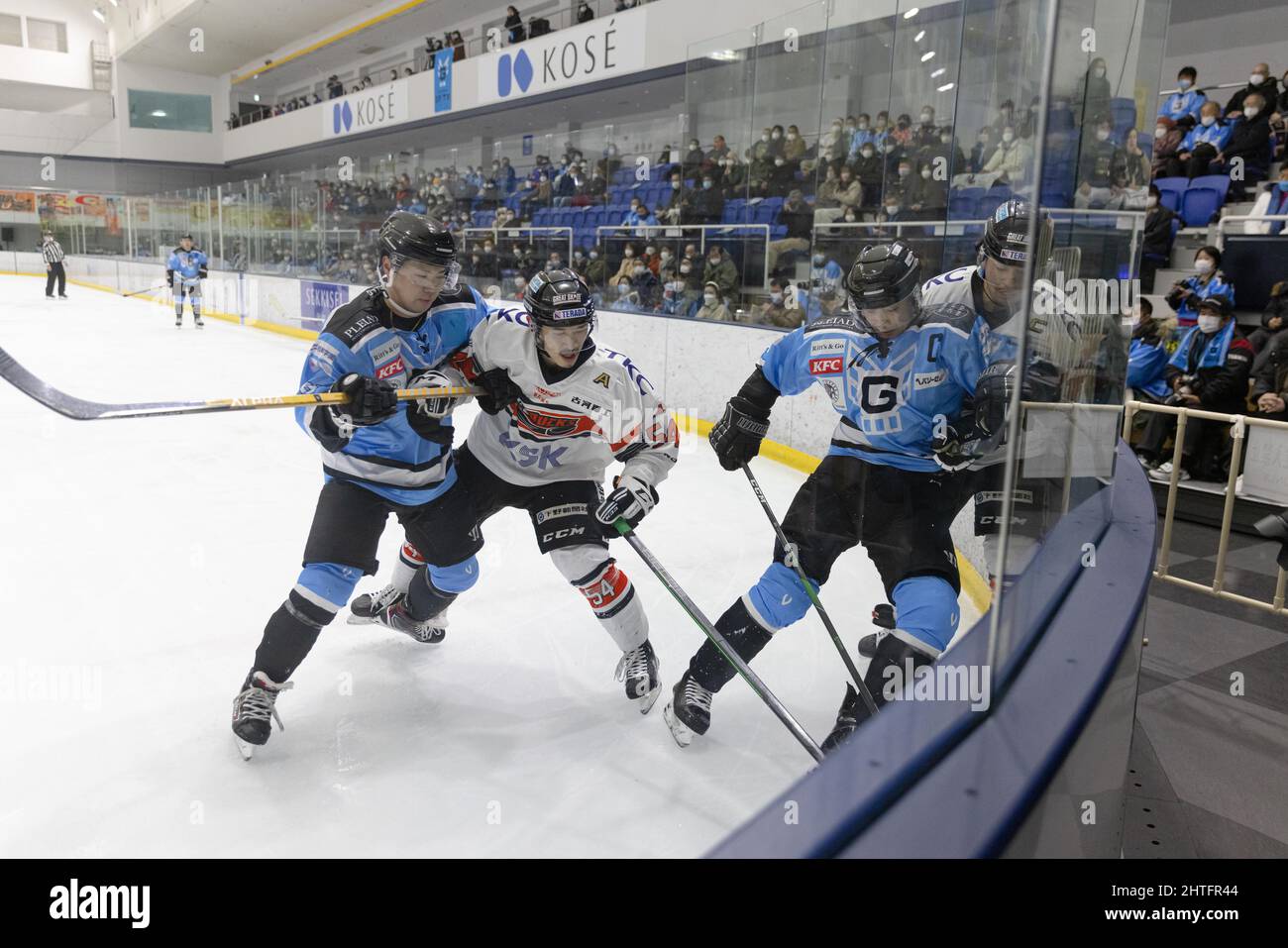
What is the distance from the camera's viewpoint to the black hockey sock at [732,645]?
2.32 metres

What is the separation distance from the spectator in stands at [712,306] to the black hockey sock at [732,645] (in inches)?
153

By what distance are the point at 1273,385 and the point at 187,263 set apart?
40.6ft

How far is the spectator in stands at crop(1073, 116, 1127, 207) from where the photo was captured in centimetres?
156

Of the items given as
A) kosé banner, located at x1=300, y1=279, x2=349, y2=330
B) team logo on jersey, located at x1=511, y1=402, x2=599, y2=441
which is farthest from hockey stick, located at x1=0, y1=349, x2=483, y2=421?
kosé banner, located at x1=300, y1=279, x2=349, y2=330

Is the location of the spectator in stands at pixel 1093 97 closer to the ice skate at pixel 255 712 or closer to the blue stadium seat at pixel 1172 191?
the ice skate at pixel 255 712

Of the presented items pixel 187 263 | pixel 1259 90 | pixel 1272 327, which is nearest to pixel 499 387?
pixel 1272 327

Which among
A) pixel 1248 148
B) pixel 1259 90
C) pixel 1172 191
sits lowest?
pixel 1172 191

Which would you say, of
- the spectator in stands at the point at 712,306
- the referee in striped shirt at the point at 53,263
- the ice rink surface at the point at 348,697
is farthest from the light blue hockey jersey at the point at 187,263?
the spectator in stands at the point at 712,306

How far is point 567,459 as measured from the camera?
2.60 meters

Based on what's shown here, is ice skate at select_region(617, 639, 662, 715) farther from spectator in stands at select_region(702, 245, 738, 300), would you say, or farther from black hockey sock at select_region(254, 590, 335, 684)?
spectator in stands at select_region(702, 245, 738, 300)

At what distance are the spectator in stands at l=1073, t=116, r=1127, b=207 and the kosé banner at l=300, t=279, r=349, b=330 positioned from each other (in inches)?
388

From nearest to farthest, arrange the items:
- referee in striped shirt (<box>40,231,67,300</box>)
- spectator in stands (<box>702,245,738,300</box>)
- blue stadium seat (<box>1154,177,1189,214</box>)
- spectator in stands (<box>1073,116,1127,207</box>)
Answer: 1. spectator in stands (<box>1073,116,1127,207</box>)
2. spectator in stands (<box>702,245,738,300</box>)
3. blue stadium seat (<box>1154,177,1189,214</box>)
4. referee in striped shirt (<box>40,231,67,300</box>)

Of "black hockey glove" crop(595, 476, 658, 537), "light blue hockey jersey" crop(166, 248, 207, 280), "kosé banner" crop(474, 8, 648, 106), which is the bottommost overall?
"black hockey glove" crop(595, 476, 658, 537)

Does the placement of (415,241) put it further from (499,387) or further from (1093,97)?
(1093,97)
